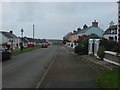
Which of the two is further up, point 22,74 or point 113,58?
point 113,58

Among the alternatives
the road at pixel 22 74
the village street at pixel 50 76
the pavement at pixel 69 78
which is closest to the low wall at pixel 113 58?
the village street at pixel 50 76

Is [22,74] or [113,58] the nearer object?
[22,74]

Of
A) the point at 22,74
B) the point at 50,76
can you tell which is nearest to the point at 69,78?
the point at 50,76

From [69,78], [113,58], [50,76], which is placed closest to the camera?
[69,78]

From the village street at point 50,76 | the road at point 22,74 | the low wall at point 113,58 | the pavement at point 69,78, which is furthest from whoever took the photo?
the low wall at point 113,58

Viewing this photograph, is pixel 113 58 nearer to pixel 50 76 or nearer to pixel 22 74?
pixel 50 76

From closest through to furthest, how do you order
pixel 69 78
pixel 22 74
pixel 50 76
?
pixel 69 78 < pixel 50 76 < pixel 22 74

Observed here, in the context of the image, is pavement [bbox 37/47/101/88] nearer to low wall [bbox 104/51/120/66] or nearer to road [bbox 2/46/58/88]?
road [bbox 2/46/58/88]

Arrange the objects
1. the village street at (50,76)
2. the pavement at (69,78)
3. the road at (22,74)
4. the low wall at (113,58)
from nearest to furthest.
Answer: the pavement at (69,78) → the village street at (50,76) → the road at (22,74) → the low wall at (113,58)

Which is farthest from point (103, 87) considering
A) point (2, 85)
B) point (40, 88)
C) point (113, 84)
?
point (2, 85)

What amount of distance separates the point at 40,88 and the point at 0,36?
258ft

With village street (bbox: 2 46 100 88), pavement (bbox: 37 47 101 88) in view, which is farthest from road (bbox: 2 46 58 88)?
pavement (bbox: 37 47 101 88)

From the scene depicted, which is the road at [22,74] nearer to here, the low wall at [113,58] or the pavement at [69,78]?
the pavement at [69,78]

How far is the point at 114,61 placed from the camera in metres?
15.5
